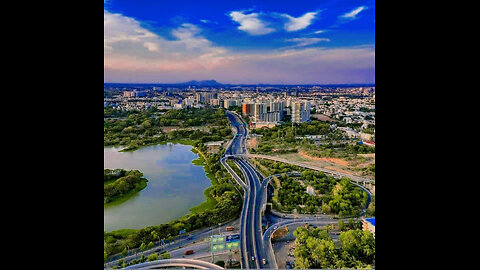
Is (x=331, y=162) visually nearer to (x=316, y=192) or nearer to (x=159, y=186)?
(x=316, y=192)

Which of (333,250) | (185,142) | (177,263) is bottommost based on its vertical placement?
(177,263)

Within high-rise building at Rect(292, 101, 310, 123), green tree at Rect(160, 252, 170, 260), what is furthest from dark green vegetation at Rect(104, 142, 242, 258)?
high-rise building at Rect(292, 101, 310, 123)

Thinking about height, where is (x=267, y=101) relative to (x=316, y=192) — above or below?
above

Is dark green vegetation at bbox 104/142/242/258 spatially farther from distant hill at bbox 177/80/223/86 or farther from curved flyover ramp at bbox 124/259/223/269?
distant hill at bbox 177/80/223/86

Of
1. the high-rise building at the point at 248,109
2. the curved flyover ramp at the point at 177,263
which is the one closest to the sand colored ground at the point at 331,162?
the high-rise building at the point at 248,109

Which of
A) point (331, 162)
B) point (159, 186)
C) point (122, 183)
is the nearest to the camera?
point (122, 183)

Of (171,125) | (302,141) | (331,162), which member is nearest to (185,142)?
(171,125)
